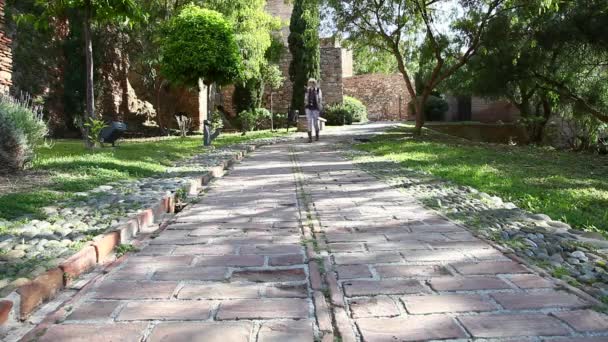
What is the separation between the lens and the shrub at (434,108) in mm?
30922

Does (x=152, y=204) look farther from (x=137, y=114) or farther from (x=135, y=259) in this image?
(x=137, y=114)

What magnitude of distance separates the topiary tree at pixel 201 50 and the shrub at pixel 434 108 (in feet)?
65.3

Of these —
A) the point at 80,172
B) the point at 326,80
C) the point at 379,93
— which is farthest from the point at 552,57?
the point at 379,93

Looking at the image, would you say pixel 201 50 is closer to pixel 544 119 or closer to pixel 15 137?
pixel 15 137

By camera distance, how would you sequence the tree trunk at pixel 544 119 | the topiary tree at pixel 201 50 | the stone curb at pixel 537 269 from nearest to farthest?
the stone curb at pixel 537 269
the topiary tree at pixel 201 50
the tree trunk at pixel 544 119

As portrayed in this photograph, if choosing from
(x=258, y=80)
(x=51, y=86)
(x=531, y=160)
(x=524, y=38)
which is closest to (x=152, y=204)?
(x=531, y=160)

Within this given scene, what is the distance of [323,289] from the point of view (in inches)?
115

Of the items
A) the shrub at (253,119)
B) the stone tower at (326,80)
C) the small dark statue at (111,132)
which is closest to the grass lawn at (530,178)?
the small dark statue at (111,132)

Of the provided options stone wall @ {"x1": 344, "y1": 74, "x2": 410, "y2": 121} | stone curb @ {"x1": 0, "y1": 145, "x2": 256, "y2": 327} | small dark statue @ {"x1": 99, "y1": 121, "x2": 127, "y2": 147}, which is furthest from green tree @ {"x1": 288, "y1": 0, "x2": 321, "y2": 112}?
stone curb @ {"x1": 0, "y1": 145, "x2": 256, "y2": 327}

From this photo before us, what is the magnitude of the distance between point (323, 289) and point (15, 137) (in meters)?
5.85

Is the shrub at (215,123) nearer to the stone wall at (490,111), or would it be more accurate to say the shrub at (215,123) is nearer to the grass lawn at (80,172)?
the grass lawn at (80,172)

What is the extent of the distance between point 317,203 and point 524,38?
A: 35.1ft

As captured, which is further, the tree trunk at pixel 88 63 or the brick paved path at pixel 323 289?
the tree trunk at pixel 88 63

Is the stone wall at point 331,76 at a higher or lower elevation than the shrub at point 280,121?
higher
